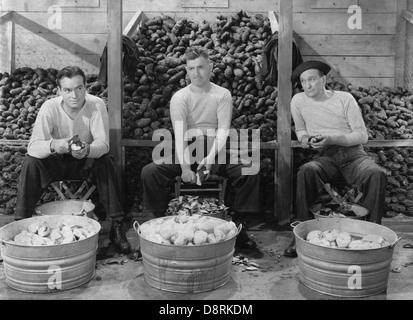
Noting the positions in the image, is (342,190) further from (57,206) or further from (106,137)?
(57,206)

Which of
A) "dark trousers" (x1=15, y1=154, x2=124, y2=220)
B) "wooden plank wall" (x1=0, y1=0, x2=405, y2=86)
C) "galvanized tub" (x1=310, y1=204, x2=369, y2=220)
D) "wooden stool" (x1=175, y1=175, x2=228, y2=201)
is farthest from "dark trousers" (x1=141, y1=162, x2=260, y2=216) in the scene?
"wooden plank wall" (x1=0, y1=0, x2=405, y2=86)

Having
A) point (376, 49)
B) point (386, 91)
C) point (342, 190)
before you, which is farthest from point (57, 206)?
point (376, 49)

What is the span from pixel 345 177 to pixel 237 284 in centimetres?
142

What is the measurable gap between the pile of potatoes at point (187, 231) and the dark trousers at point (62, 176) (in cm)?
67

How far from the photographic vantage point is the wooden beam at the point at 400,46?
21.6 ft

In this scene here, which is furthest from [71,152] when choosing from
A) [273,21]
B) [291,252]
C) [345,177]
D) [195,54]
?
[273,21]

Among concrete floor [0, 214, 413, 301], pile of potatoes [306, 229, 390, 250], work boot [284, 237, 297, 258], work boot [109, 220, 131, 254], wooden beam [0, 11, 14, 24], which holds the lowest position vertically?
concrete floor [0, 214, 413, 301]

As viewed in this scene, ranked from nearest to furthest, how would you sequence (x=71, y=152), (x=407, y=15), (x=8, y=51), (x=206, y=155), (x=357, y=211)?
(x=71, y=152)
(x=357, y=211)
(x=206, y=155)
(x=407, y=15)
(x=8, y=51)

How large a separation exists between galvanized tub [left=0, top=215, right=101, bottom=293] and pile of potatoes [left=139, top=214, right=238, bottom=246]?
0.40 m

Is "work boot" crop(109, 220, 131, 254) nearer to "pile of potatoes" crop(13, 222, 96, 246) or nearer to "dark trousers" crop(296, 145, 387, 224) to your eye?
"pile of potatoes" crop(13, 222, 96, 246)

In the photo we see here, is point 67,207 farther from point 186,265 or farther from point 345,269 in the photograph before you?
point 345,269

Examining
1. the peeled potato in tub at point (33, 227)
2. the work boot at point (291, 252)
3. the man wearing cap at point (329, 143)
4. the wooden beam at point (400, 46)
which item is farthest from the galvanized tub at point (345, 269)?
the wooden beam at point (400, 46)

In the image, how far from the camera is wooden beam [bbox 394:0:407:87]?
6570mm

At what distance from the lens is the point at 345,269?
3.10 metres
